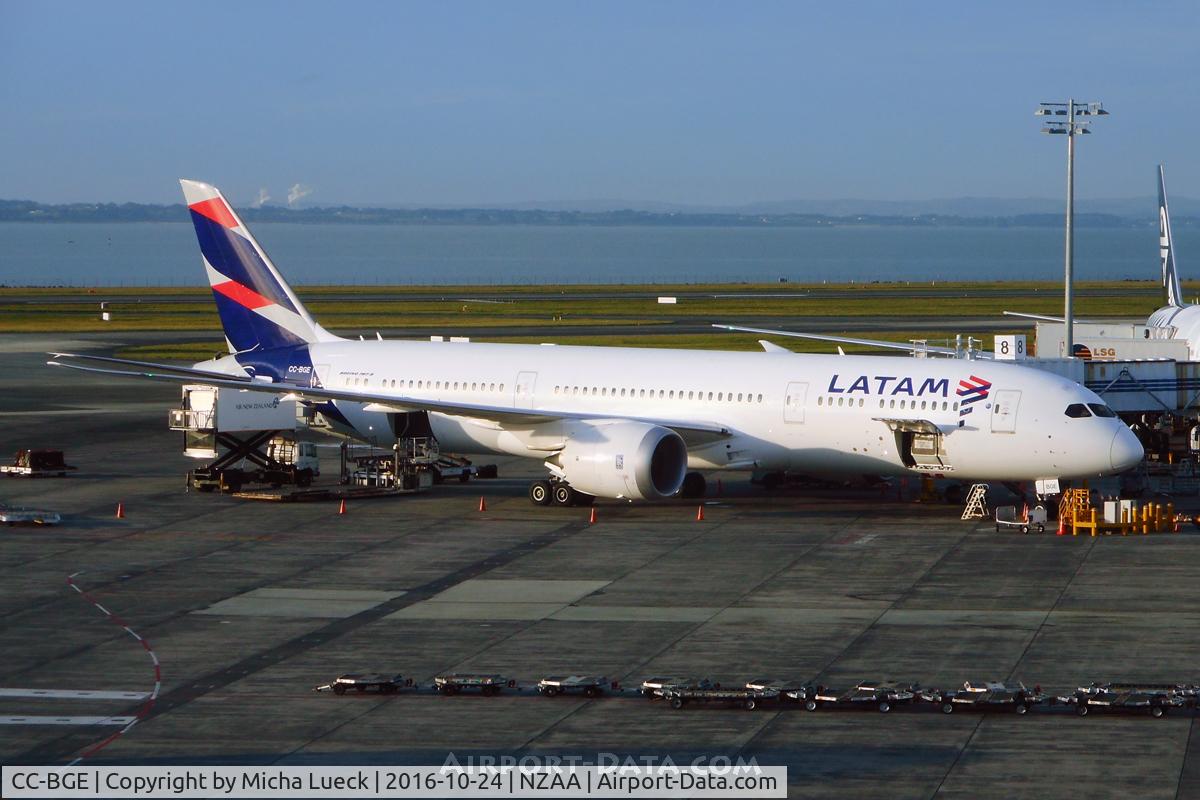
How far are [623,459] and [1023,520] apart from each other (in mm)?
9484

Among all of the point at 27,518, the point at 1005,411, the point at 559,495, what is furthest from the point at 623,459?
the point at 27,518

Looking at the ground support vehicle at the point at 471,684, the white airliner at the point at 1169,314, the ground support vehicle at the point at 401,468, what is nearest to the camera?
the ground support vehicle at the point at 471,684

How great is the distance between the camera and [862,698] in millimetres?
22938

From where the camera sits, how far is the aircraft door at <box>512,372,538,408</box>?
143 feet

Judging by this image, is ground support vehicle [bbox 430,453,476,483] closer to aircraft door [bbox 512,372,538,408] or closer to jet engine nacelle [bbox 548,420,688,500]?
aircraft door [bbox 512,372,538,408]

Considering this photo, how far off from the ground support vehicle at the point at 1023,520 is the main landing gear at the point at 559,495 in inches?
398

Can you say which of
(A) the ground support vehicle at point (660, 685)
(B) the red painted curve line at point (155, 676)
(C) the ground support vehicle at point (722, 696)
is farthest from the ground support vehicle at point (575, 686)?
(B) the red painted curve line at point (155, 676)

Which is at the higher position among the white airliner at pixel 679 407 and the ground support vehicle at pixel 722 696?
the white airliner at pixel 679 407

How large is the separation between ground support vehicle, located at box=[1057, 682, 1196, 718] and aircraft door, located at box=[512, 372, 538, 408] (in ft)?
74.7

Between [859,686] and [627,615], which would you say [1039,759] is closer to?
[859,686]

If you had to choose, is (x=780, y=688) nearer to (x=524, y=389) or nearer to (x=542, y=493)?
(x=542, y=493)

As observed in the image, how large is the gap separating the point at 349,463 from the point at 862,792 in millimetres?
32097

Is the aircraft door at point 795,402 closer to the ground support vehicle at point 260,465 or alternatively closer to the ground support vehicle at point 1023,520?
the ground support vehicle at point 1023,520

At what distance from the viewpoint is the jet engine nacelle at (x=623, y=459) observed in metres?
38.9
